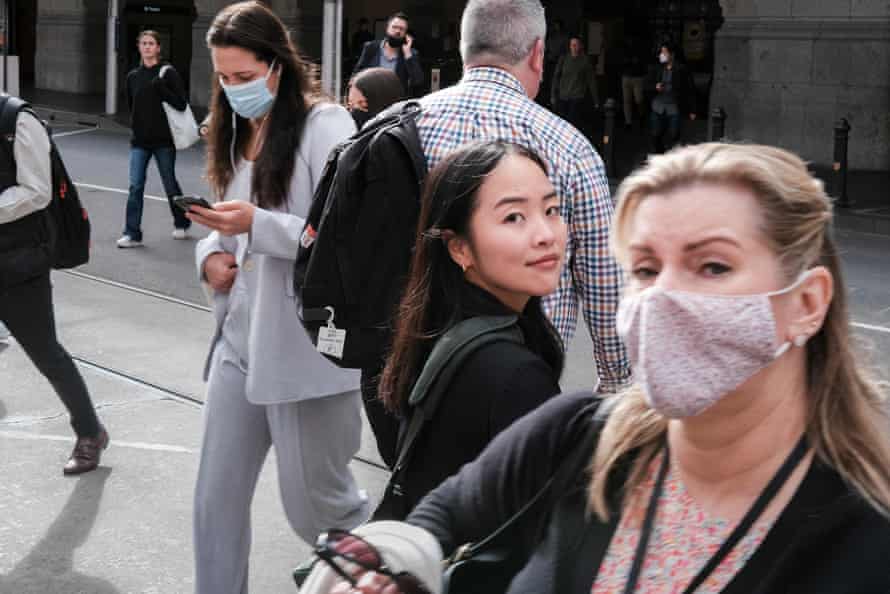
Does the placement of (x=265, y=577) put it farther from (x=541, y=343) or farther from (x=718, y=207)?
(x=718, y=207)

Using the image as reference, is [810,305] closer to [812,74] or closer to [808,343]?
[808,343]

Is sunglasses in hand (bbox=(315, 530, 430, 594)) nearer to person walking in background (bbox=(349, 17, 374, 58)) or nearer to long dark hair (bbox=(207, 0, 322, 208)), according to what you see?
long dark hair (bbox=(207, 0, 322, 208))

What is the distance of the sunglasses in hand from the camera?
6.32 feet

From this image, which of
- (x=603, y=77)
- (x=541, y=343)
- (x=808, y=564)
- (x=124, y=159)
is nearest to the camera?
(x=808, y=564)

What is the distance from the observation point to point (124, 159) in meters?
20.7

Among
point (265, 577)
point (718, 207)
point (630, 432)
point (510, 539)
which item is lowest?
point (265, 577)

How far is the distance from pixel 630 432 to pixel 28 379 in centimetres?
640

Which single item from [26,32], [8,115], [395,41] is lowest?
[8,115]

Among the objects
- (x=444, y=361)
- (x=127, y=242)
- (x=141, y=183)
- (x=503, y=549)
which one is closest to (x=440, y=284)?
(x=444, y=361)

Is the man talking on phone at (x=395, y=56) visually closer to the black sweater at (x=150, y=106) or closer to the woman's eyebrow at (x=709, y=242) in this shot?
the black sweater at (x=150, y=106)

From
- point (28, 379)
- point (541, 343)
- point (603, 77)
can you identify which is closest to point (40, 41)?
point (603, 77)

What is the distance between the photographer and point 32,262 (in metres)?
6.07

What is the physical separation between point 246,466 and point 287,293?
1.74 ft

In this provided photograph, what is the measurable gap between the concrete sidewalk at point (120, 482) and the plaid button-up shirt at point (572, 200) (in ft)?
6.24
